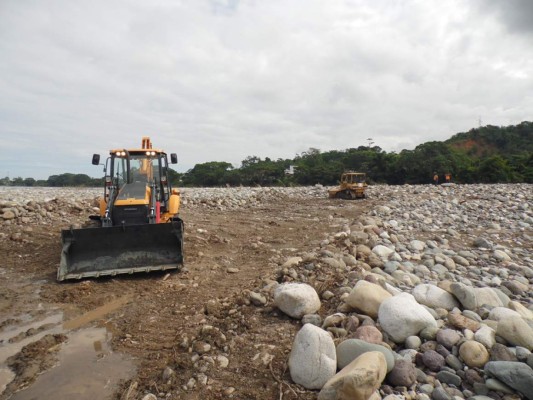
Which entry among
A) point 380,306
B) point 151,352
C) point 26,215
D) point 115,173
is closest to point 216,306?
point 151,352

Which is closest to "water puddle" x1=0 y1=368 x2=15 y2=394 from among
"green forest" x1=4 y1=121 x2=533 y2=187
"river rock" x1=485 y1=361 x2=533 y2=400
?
"river rock" x1=485 y1=361 x2=533 y2=400

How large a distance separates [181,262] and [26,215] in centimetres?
715

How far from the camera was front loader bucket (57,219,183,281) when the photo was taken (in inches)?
243

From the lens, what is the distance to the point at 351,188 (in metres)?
20.7

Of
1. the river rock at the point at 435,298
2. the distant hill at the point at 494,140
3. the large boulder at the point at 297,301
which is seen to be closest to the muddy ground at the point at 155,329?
the large boulder at the point at 297,301

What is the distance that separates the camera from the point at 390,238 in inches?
328

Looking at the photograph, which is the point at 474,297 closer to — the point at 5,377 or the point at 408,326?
the point at 408,326

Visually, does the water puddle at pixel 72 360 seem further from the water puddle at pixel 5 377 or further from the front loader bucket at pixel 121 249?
the front loader bucket at pixel 121 249

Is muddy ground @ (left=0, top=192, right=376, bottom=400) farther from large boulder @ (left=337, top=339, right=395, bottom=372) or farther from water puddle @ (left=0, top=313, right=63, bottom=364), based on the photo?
large boulder @ (left=337, top=339, right=395, bottom=372)

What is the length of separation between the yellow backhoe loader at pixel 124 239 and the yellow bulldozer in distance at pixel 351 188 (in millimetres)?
15057

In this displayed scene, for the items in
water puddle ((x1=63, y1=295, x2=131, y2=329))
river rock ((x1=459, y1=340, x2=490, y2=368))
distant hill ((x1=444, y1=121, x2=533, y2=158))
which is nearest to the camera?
river rock ((x1=459, y1=340, x2=490, y2=368))

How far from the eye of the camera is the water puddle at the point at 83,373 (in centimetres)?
311

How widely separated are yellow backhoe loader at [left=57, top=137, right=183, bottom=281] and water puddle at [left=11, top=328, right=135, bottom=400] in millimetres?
2256

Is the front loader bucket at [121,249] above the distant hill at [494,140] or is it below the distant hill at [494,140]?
below
